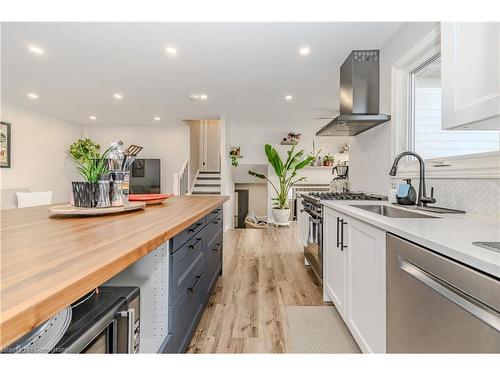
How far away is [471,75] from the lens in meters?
1.14

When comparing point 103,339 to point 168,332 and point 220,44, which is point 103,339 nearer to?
point 168,332

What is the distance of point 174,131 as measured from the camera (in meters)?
7.39

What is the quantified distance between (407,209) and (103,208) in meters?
1.97

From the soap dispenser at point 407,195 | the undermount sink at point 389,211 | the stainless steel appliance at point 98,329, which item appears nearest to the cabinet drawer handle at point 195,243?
the stainless steel appliance at point 98,329

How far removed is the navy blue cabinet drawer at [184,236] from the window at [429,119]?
196cm

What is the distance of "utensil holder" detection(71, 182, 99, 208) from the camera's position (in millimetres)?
1477

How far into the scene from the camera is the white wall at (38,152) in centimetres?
520

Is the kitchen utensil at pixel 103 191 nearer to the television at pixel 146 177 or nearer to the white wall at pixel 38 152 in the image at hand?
the white wall at pixel 38 152

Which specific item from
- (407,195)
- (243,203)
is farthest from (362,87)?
(243,203)

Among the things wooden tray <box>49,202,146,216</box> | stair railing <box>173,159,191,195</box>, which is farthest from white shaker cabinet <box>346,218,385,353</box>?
stair railing <box>173,159,191,195</box>

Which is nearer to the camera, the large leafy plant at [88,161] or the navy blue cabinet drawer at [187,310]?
the navy blue cabinet drawer at [187,310]

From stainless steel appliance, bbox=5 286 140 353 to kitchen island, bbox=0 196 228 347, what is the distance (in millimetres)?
156

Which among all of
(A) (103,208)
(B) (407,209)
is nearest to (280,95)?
(B) (407,209)

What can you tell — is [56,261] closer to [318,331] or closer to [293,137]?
[318,331]
